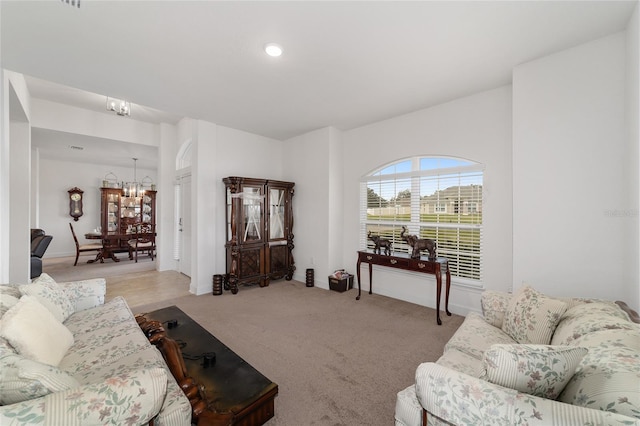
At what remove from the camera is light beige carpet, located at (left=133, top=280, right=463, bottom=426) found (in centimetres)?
179

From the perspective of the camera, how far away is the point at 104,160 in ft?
24.4

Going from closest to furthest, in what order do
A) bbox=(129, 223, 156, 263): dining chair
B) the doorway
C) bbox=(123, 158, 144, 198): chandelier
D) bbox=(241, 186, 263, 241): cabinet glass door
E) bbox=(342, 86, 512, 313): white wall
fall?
bbox=(342, 86, 512, 313): white wall < bbox=(241, 186, 263, 241): cabinet glass door < the doorway < bbox=(129, 223, 156, 263): dining chair < bbox=(123, 158, 144, 198): chandelier

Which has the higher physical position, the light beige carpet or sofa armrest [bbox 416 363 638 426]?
sofa armrest [bbox 416 363 638 426]

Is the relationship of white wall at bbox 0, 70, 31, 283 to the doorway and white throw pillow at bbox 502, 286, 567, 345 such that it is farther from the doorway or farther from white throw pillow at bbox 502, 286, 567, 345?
white throw pillow at bbox 502, 286, 567, 345

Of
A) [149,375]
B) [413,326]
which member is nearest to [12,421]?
[149,375]

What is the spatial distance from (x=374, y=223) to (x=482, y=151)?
1.81m

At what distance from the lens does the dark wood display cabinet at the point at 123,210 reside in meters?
7.94

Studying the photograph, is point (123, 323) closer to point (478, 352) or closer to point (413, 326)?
point (478, 352)

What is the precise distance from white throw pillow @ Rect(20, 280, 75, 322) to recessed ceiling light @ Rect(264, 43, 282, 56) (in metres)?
2.61

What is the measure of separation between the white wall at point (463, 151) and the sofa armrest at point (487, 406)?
2566mm

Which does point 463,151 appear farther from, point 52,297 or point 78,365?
point 52,297

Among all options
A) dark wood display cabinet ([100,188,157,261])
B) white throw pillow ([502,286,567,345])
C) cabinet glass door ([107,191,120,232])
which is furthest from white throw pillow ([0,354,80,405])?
cabinet glass door ([107,191,120,232])

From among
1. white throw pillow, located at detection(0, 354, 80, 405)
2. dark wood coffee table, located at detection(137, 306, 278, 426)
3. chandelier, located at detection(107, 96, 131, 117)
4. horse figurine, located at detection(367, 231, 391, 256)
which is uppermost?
chandelier, located at detection(107, 96, 131, 117)

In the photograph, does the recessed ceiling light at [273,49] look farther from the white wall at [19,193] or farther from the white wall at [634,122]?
the white wall at [19,193]
